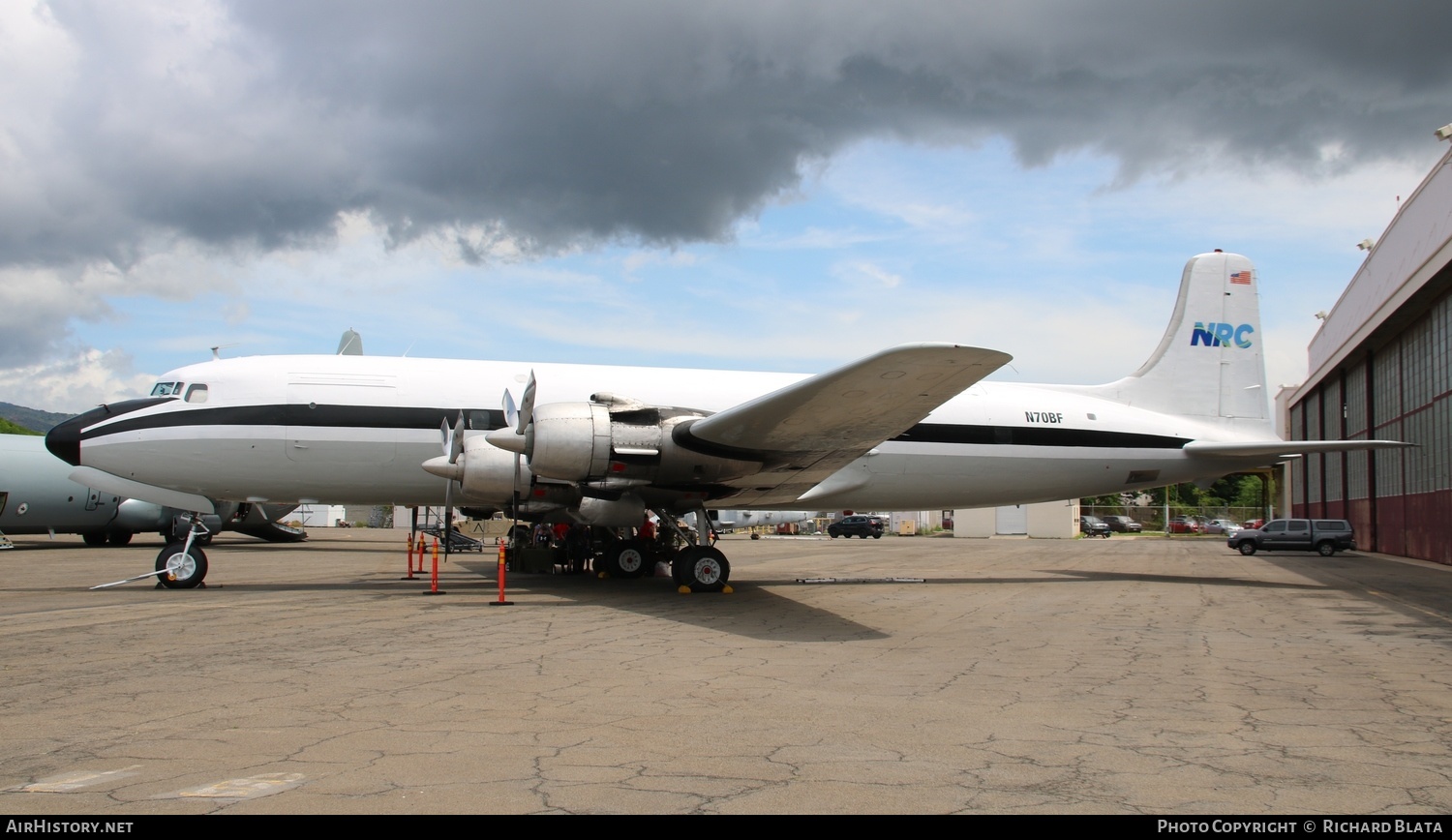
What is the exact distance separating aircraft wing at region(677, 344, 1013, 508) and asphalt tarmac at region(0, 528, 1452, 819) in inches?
82.6

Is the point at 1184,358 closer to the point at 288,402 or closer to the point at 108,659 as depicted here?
the point at 288,402

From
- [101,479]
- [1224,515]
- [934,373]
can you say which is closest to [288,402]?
[101,479]

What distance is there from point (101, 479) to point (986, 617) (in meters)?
14.0

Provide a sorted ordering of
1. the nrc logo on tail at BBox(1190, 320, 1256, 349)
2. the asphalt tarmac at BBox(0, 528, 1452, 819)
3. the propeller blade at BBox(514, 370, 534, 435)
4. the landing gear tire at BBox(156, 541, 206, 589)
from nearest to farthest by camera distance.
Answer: the asphalt tarmac at BBox(0, 528, 1452, 819) < the propeller blade at BBox(514, 370, 534, 435) < the landing gear tire at BBox(156, 541, 206, 589) < the nrc logo on tail at BBox(1190, 320, 1256, 349)

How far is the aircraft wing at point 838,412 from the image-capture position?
9.58 meters

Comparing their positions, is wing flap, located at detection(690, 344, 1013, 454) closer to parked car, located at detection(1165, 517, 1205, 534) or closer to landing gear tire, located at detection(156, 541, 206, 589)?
landing gear tire, located at detection(156, 541, 206, 589)

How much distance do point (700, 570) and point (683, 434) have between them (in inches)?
110

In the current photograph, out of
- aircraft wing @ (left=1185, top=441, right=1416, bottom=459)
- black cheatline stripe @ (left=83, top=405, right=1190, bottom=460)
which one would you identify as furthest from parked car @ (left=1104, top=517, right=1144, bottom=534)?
black cheatline stripe @ (left=83, top=405, right=1190, bottom=460)

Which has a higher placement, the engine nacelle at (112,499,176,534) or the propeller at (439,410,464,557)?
the propeller at (439,410,464,557)

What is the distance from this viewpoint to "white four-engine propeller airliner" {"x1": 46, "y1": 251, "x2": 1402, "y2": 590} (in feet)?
40.4

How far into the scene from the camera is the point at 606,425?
491 inches

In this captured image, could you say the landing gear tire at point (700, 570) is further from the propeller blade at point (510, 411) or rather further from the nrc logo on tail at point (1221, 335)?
the nrc logo on tail at point (1221, 335)

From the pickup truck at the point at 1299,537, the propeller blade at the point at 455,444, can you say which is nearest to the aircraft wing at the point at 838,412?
the propeller blade at the point at 455,444

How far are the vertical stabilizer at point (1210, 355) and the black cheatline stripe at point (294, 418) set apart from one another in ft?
A: 42.5
